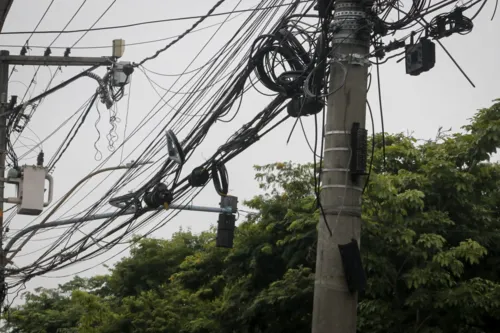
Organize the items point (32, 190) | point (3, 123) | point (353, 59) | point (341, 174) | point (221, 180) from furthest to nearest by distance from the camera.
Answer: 1. point (3, 123)
2. point (32, 190)
3. point (221, 180)
4. point (353, 59)
5. point (341, 174)

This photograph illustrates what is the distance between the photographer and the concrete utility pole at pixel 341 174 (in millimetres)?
8695

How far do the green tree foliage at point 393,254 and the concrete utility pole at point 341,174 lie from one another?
644 cm

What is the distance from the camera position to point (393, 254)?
62.4ft

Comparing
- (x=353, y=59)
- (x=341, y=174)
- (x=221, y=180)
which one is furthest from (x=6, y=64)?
(x=341, y=174)

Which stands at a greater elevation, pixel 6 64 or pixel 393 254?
pixel 6 64

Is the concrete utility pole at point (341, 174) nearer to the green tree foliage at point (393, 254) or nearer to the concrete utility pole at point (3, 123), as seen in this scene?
the green tree foliage at point (393, 254)

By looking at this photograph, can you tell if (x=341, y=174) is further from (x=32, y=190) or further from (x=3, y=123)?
(x=3, y=123)

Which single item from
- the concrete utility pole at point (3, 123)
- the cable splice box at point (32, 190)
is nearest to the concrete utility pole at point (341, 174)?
the cable splice box at point (32, 190)

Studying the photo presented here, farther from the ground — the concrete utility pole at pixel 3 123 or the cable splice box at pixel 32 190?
the concrete utility pole at pixel 3 123

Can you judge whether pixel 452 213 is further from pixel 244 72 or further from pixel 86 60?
pixel 244 72

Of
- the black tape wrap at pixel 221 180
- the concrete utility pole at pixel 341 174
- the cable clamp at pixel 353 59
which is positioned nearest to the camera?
the concrete utility pole at pixel 341 174

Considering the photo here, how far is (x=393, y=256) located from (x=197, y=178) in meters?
7.35

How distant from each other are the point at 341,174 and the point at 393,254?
10524 mm

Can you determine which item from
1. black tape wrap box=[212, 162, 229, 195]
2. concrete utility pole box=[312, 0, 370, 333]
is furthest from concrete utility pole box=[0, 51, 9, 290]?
concrete utility pole box=[312, 0, 370, 333]
